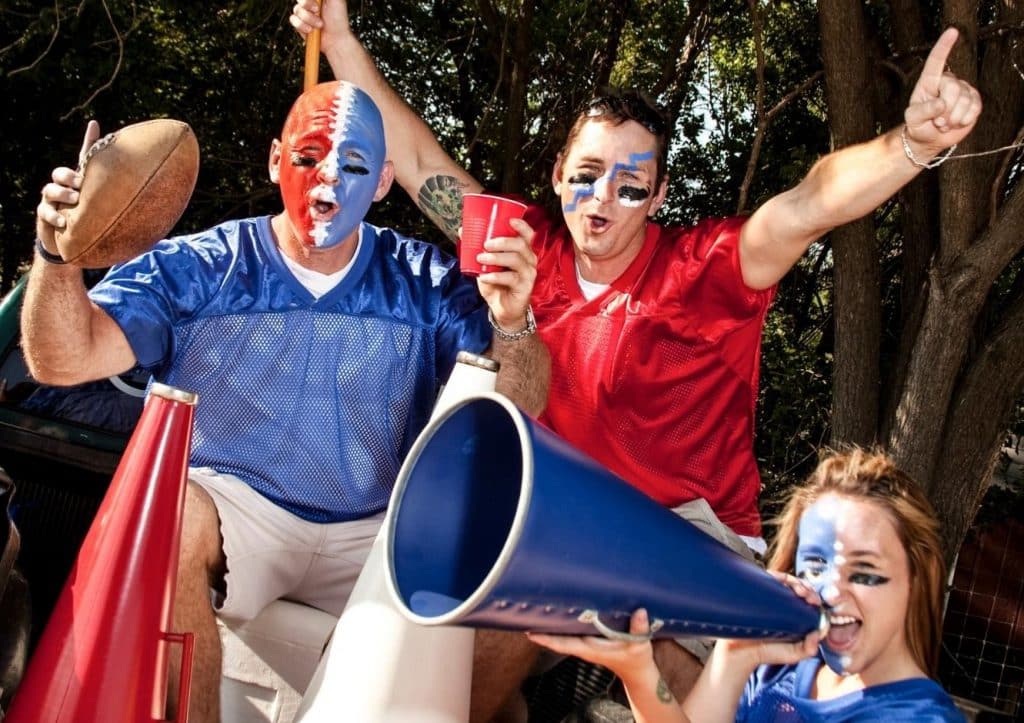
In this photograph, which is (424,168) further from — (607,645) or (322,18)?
(607,645)

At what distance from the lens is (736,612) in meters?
2.18

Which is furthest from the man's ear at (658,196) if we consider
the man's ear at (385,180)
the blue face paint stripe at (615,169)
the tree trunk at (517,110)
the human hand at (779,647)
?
the tree trunk at (517,110)

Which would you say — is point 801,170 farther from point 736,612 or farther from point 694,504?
point 736,612

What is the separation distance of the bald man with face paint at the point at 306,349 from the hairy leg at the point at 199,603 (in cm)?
5

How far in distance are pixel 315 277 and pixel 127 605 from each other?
1.21 m

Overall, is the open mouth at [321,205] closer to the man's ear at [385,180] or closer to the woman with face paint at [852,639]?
the man's ear at [385,180]

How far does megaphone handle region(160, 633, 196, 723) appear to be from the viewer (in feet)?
8.19

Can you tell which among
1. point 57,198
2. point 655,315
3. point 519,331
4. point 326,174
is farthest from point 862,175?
point 57,198

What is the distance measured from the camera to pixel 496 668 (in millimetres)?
3043

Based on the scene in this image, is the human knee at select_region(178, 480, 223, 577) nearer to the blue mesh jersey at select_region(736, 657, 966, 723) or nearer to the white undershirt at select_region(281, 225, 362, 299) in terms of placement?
the white undershirt at select_region(281, 225, 362, 299)

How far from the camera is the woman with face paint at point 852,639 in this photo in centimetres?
240

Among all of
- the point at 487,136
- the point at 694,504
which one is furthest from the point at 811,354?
the point at 694,504

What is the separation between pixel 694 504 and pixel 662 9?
6.09 m

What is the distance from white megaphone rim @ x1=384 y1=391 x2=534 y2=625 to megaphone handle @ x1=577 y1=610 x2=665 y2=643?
177 mm
